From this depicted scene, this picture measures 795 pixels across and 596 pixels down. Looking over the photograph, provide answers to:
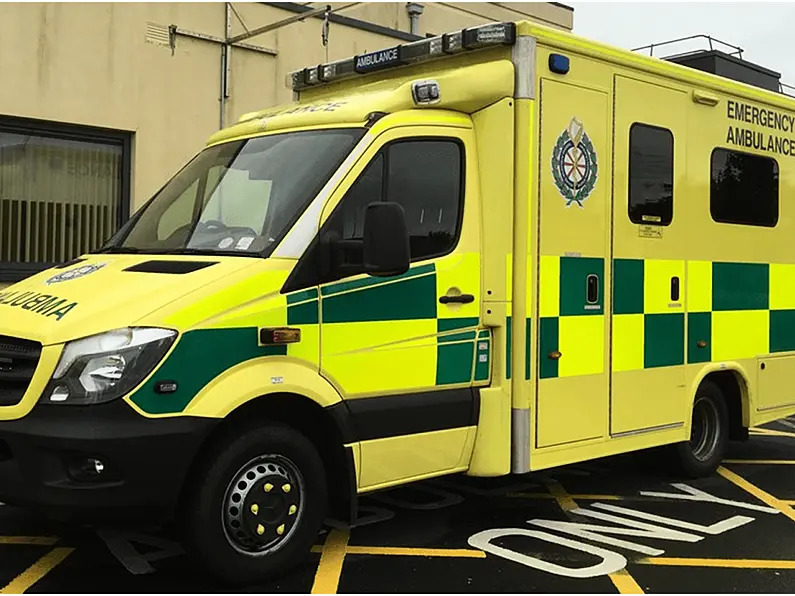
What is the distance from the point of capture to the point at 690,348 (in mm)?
6945

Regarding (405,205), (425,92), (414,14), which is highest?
(414,14)

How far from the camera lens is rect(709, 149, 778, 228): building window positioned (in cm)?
721

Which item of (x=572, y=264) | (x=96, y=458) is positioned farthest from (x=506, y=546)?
(x=96, y=458)

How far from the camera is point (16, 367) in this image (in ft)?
14.6

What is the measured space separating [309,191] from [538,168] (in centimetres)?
158

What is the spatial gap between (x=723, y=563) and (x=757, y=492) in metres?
1.94

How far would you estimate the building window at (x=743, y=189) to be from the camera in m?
7.21

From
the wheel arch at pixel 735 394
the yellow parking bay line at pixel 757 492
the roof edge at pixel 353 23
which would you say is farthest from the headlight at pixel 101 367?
the roof edge at pixel 353 23

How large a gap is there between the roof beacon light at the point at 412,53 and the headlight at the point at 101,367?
109 inches

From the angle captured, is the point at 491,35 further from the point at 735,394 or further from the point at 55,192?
the point at 55,192

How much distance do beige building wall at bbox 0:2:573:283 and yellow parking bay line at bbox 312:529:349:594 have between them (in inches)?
280

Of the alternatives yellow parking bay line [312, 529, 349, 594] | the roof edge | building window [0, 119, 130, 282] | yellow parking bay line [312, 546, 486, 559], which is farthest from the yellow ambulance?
the roof edge

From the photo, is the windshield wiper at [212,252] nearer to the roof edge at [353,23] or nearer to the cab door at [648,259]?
the cab door at [648,259]

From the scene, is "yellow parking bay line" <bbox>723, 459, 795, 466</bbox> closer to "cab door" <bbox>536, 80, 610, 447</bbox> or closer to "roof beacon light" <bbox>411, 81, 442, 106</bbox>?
"cab door" <bbox>536, 80, 610, 447</bbox>
